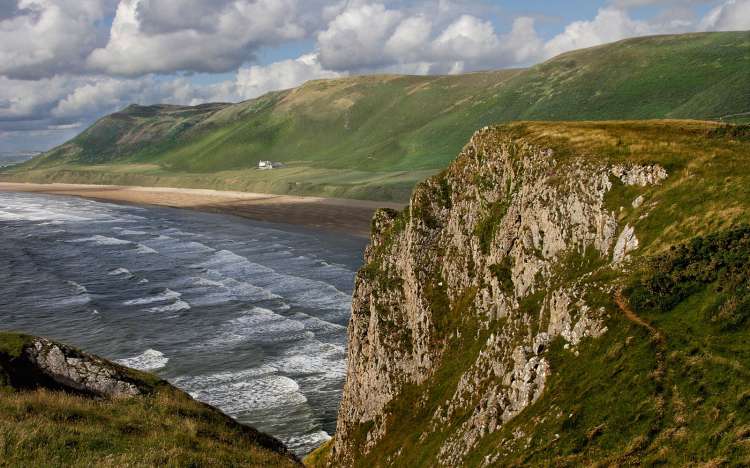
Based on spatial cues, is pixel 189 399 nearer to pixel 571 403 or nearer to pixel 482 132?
pixel 571 403

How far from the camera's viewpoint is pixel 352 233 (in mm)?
148875

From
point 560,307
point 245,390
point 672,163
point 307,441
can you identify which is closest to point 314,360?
point 245,390

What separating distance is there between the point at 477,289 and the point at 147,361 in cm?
4231

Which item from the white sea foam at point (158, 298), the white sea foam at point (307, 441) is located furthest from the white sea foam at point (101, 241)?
the white sea foam at point (307, 441)

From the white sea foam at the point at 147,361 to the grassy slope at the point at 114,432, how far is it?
3487 cm

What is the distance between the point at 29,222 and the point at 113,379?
17017 centimetres

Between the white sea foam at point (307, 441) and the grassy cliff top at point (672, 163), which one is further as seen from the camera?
the white sea foam at point (307, 441)

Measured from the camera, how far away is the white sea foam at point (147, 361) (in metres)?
60.7

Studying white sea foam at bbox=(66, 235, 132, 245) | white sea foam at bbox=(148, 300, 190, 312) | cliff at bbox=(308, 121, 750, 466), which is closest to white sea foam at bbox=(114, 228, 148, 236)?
white sea foam at bbox=(66, 235, 132, 245)

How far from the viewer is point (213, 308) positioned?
3243 inches

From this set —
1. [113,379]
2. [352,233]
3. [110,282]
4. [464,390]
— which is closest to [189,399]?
[113,379]

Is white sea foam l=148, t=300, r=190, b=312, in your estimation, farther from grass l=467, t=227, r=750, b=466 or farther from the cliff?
grass l=467, t=227, r=750, b=466

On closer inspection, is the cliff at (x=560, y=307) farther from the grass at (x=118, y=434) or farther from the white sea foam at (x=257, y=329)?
the white sea foam at (x=257, y=329)

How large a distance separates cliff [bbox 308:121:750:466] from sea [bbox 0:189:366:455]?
14655mm
